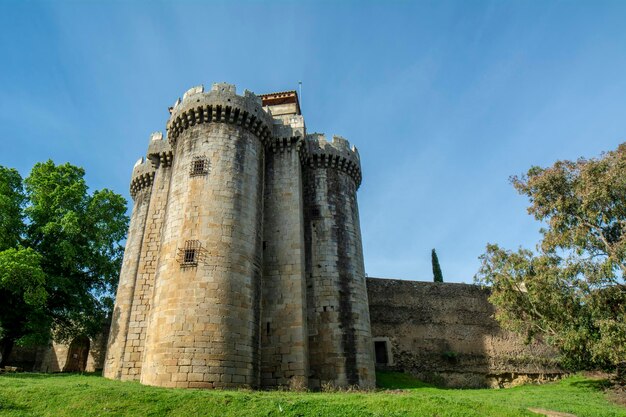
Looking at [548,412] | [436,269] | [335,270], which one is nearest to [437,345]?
[335,270]

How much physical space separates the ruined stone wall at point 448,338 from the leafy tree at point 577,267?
6.56 metres

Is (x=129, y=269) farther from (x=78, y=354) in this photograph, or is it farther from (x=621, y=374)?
(x=621, y=374)

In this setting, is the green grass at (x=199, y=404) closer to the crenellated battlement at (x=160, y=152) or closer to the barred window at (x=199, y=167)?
the barred window at (x=199, y=167)

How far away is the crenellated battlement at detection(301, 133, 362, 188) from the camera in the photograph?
23500mm

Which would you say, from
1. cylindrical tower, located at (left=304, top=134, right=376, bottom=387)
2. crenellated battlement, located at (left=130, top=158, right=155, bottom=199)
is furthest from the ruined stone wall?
crenellated battlement, located at (left=130, top=158, right=155, bottom=199)

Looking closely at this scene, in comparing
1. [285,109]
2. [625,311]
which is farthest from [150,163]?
[625,311]

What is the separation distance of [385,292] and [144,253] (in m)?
14.4

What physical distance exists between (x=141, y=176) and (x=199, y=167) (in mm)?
8868

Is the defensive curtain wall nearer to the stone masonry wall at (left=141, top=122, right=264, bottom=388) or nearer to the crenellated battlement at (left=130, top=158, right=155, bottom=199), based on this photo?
the crenellated battlement at (left=130, top=158, right=155, bottom=199)

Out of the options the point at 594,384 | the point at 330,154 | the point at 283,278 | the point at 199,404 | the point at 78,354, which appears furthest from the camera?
the point at 78,354

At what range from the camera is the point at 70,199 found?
2236 centimetres

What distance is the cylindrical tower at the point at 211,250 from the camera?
14.3 m

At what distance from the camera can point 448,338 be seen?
2642 centimetres

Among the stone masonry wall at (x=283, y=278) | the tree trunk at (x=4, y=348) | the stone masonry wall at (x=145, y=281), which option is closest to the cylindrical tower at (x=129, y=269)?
the stone masonry wall at (x=145, y=281)
